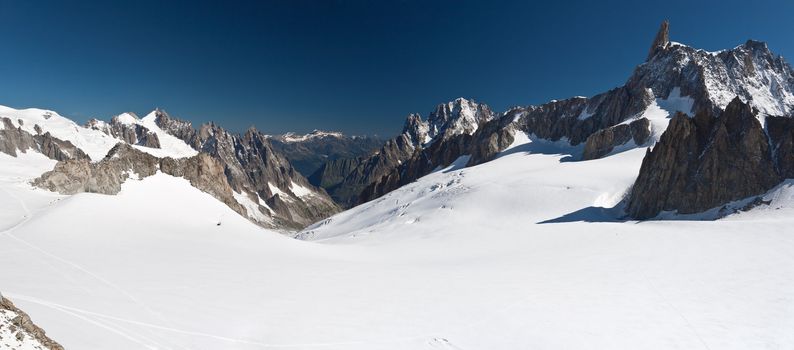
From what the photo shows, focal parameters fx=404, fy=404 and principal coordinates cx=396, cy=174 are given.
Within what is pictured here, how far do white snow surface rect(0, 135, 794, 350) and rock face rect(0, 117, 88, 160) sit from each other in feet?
519

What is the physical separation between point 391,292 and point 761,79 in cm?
13397

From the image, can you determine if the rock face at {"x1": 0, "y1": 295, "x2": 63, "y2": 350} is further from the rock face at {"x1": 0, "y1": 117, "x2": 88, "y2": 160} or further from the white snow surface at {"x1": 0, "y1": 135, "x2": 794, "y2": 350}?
the rock face at {"x1": 0, "y1": 117, "x2": 88, "y2": 160}

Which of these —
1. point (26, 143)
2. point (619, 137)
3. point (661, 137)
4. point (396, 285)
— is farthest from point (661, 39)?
point (26, 143)

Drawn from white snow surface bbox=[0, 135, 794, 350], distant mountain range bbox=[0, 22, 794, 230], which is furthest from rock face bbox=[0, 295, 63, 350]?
distant mountain range bbox=[0, 22, 794, 230]

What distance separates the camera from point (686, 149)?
142 feet

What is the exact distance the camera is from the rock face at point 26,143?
157625mm

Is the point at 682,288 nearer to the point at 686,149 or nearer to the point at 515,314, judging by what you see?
the point at 515,314

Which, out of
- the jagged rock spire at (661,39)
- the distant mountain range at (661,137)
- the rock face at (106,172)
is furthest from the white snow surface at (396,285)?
the jagged rock spire at (661,39)

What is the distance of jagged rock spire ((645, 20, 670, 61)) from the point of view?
113 m

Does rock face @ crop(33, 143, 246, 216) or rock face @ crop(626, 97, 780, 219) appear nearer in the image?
rock face @ crop(626, 97, 780, 219)

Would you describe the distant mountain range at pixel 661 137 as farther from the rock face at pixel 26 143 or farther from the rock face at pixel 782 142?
the rock face at pixel 26 143

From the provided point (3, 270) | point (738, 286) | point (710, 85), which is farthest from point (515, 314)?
point (710, 85)

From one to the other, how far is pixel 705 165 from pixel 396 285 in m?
38.1

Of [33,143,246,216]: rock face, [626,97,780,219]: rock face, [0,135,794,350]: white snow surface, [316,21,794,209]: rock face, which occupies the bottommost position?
[0,135,794,350]: white snow surface
